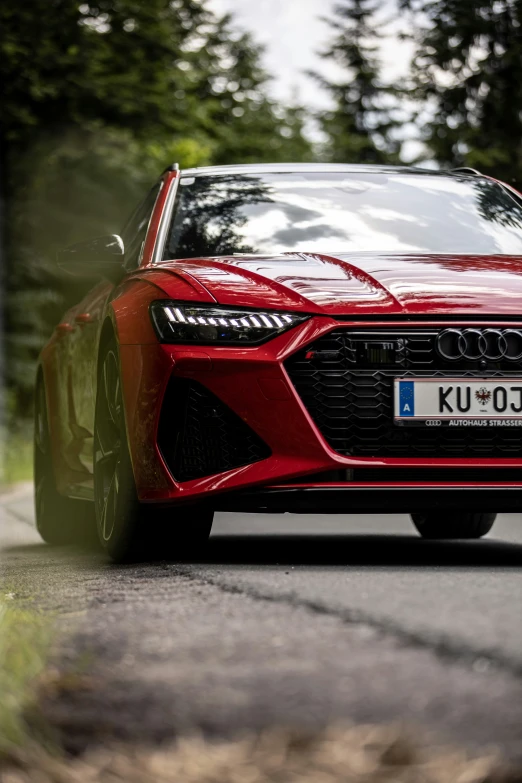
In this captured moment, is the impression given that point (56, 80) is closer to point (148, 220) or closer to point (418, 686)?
point (148, 220)

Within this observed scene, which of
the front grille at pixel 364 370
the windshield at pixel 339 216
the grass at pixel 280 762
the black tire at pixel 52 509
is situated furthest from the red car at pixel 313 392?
the grass at pixel 280 762

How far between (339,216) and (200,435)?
1563 mm

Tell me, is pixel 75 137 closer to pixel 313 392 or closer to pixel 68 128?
pixel 68 128

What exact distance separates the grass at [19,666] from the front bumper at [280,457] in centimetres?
101

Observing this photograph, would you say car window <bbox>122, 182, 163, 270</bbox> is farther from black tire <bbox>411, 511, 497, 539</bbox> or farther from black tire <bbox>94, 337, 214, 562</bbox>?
black tire <bbox>411, 511, 497, 539</bbox>

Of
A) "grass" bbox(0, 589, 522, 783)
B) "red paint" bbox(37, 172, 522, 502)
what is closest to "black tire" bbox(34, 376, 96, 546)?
"red paint" bbox(37, 172, 522, 502)

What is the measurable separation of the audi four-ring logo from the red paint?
33 millimetres

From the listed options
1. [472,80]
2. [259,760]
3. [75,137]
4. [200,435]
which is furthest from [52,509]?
[75,137]

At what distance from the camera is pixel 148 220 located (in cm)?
609

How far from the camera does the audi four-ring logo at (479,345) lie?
466cm

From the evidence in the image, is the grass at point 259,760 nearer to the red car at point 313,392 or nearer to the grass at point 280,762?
the grass at point 280,762

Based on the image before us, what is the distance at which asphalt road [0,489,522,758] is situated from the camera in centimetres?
232

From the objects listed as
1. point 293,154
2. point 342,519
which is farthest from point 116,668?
point 293,154

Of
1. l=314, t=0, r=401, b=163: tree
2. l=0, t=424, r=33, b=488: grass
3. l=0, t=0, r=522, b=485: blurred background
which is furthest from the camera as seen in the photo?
l=314, t=0, r=401, b=163: tree
